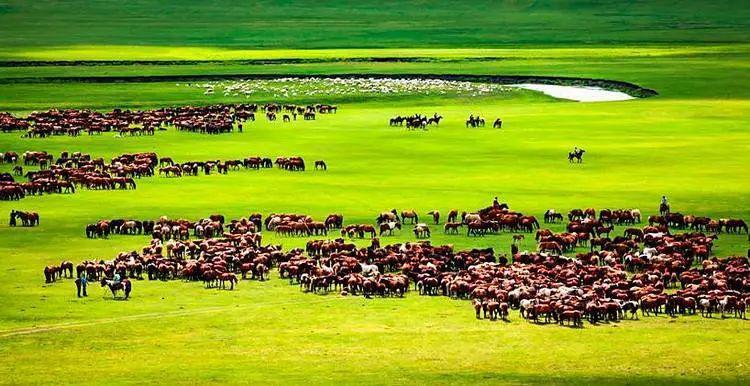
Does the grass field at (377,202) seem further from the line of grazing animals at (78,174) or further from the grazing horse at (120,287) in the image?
the line of grazing animals at (78,174)

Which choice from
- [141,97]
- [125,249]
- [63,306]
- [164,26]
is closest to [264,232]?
[125,249]

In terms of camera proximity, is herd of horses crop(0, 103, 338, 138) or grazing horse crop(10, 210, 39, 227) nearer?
grazing horse crop(10, 210, 39, 227)

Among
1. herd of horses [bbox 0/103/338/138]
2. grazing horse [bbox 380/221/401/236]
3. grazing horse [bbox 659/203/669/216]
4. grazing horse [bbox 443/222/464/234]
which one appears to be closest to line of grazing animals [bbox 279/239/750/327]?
grazing horse [bbox 380/221/401/236]

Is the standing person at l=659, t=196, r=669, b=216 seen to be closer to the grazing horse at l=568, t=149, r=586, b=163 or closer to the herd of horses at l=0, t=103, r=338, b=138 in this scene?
the grazing horse at l=568, t=149, r=586, b=163

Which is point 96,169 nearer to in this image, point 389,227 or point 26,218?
point 26,218

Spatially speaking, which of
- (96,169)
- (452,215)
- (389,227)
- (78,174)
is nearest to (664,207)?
(452,215)

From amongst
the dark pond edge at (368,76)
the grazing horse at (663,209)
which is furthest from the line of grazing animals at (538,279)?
the dark pond edge at (368,76)
